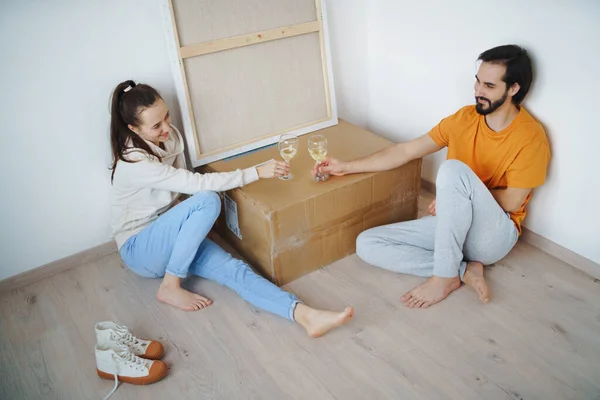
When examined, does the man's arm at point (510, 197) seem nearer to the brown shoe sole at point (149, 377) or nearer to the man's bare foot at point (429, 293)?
the man's bare foot at point (429, 293)

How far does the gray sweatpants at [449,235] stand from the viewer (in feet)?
6.00

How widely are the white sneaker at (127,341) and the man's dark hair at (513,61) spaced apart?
59.1 inches

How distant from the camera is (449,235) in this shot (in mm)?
1856

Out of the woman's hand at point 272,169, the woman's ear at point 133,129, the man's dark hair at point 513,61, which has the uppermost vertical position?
the man's dark hair at point 513,61

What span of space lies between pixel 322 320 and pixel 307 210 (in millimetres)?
416

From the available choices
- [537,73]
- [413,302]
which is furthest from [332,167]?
[537,73]

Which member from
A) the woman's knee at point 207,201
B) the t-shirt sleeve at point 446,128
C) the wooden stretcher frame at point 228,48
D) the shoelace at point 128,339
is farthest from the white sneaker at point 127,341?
the t-shirt sleeve at point 446,128

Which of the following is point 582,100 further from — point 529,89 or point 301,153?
point 301,153

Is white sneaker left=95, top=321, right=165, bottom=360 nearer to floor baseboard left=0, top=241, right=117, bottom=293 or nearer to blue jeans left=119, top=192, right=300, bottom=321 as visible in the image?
blue jeans left=119, top=192, right=300, bottom=321

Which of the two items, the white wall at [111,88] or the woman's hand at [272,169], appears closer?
the white wall at [111,88]

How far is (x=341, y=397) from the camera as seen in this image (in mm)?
1580

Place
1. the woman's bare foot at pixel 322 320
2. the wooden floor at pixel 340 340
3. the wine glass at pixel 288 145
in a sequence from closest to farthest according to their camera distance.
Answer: the wooden floor at pixel 340 340 → the woman's bare foot at pixel 322 320 → the wine glass at pixel 288 145

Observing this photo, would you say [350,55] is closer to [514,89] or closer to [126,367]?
[514,89]

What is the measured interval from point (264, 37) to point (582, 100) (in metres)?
1.24
